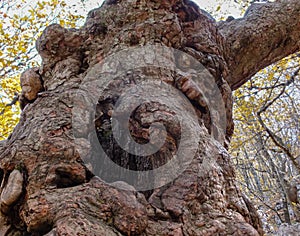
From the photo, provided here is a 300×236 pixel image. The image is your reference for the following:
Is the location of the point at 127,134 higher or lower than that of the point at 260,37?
lower

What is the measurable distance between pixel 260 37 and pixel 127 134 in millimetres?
1441

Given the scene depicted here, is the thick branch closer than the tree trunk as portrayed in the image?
No

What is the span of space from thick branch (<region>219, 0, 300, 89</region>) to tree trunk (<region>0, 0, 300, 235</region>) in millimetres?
240

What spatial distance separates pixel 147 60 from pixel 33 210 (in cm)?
93

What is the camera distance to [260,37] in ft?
7.41

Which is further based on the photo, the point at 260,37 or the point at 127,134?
the point at 260,37

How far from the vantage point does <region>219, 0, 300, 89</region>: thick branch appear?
2.25 m

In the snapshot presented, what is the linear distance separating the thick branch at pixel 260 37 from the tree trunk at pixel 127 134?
0.24 metres

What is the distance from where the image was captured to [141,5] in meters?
1.91

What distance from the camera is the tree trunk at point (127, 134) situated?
1056 mm

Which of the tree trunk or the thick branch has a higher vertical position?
the thick branch

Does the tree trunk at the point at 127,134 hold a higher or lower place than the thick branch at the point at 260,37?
lower

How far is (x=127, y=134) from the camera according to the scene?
1355 mm

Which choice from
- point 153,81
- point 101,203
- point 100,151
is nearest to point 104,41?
point 153,81
